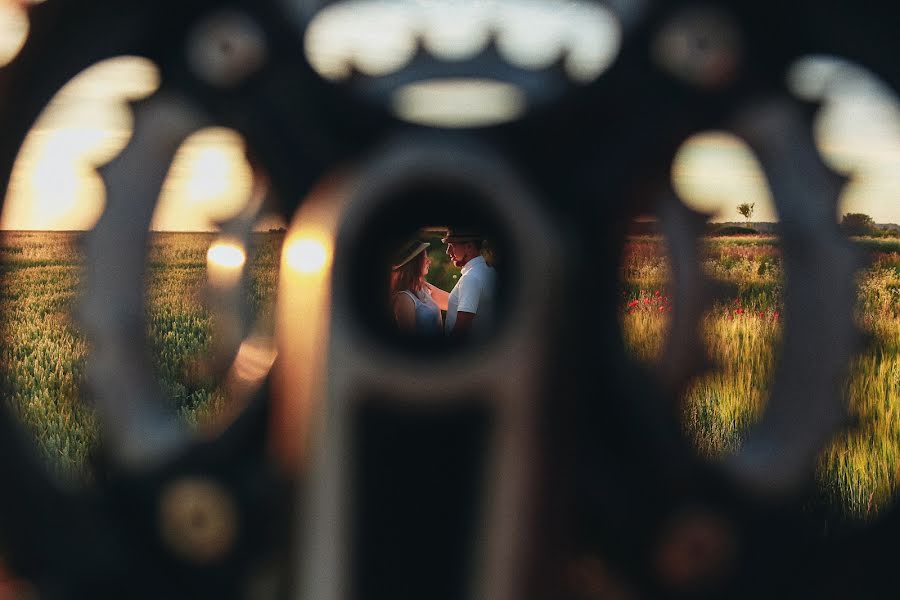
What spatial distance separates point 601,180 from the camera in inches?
71.1

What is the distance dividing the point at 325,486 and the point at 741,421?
3.45 m

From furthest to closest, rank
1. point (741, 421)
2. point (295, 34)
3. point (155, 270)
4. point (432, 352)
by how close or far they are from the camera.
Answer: point (741, 421), point (155, 270), point (295, 34), point (432, 352)

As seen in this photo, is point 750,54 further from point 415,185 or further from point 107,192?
point 107,192

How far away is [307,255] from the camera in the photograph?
173 cm

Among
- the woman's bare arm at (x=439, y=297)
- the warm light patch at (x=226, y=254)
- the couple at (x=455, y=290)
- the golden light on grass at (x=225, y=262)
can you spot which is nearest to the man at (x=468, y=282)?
the couple at (x=455, y=290)

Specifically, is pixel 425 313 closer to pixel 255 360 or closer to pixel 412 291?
pixel 412 291

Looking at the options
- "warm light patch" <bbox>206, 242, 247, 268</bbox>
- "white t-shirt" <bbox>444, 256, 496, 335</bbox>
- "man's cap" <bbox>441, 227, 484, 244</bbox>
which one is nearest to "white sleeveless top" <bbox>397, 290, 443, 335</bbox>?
"white t-shirt" <bbox>444, 256, 496, 335</bbox>

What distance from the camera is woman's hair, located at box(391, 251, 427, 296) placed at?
4.62 meters

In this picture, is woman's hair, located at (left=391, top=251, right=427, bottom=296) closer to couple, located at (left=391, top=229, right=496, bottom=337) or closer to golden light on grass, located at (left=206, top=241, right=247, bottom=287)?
couple, located at (left=391, top=229, right=496, bottom=337)

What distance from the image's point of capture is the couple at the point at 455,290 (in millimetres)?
4469

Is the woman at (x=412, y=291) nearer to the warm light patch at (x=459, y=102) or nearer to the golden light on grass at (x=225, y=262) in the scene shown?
the golden light on grass at (x=225, y=262)

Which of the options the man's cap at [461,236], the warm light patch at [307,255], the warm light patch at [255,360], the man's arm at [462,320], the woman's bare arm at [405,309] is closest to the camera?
the warm light patch at [307,255]

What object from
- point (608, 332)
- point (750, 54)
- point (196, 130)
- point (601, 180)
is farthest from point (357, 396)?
point (750, 54)

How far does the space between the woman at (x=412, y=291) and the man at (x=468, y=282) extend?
0.14 meters
